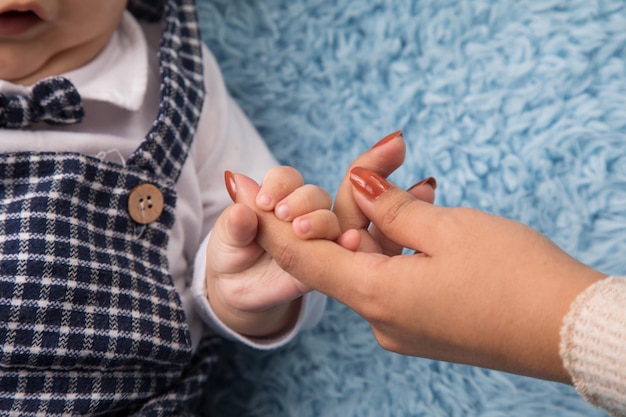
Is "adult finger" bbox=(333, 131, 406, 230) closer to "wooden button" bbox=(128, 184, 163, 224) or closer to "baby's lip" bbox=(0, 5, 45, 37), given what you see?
"wooden button" bbox=(128, 184, 163, 224)

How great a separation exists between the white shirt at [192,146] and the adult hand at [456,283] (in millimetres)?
279

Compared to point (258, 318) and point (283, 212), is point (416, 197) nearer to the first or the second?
point (283, 212)

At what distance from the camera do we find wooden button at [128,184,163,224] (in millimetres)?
914

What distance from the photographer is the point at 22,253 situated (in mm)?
818

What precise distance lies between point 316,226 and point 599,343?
264mm

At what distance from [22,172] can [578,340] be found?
635 mm

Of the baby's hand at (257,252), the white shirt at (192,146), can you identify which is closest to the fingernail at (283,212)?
the baby's hand at (257,252)

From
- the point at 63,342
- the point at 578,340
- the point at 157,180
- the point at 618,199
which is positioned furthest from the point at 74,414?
the point at 618,199

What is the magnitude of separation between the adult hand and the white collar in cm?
39

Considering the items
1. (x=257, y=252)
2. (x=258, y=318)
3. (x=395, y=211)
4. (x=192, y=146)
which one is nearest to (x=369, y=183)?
(x=395, y=211)

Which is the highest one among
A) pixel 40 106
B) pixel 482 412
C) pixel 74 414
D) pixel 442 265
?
pixel 442 265

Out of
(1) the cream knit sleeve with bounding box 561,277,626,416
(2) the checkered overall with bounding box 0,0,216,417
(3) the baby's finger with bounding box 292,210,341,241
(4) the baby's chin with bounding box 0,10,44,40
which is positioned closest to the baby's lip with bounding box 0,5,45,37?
(4) the baby's chin with bounding box 0,10,44,40

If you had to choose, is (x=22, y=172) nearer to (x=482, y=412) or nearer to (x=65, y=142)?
(x=65, y=142)

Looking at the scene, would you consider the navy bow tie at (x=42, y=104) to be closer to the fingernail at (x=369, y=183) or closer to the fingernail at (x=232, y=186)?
the fingernail at (x=232, y=186)
